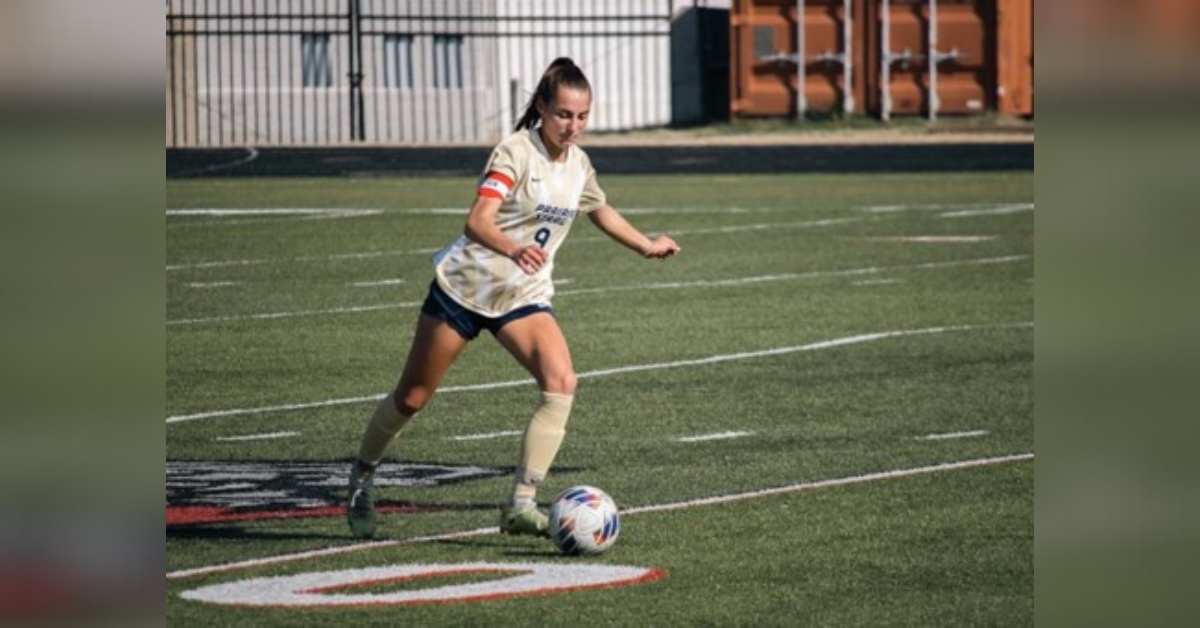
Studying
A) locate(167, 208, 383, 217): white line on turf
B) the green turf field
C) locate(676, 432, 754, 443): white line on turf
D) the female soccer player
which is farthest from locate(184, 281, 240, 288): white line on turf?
the female soccer player

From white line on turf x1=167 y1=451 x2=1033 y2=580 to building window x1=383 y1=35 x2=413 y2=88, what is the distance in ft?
114

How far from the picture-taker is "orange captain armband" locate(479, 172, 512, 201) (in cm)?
845

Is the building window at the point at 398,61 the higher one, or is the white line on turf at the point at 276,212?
the building window at the point at 398,61

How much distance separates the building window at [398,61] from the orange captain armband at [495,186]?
1451 inches

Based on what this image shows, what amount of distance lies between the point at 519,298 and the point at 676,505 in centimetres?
133

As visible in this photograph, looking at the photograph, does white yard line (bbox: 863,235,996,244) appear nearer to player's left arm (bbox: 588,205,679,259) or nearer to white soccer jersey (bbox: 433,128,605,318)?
player's left arm (bbox: 588,205,679,259)

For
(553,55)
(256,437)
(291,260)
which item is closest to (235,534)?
(256,437)

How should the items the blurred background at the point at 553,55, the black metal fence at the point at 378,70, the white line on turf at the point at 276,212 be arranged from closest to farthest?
1. the white line on turf at the point at 276,212
2. the blurred background at the point at 553,55
3. the black metal fence at the point at 378,70

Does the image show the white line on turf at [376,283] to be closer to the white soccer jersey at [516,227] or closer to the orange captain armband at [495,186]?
the white soccer jersey at [516,227]

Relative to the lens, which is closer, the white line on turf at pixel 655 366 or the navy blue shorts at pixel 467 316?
the navy blue shorts at pixel 467 316

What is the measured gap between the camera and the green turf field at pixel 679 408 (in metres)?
7.55

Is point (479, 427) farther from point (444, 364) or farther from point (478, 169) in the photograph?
point (478, 169)

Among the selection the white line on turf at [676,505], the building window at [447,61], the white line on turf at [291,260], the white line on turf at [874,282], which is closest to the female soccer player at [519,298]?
the white line on turf at [676,505]
